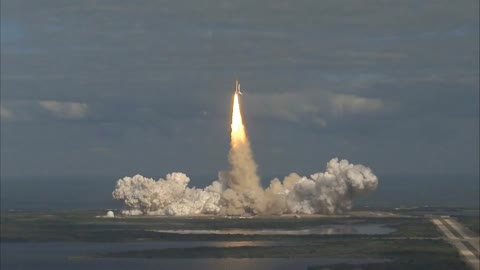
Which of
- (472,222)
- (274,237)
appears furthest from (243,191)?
(472,222)

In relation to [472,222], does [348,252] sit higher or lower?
lower

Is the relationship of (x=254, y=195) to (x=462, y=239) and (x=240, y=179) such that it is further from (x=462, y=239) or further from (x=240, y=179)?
(x=462, y=239)

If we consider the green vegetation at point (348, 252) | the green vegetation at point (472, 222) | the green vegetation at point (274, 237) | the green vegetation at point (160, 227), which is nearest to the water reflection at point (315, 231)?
the green vegetation at point (160, 227)

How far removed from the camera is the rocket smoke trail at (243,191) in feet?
603

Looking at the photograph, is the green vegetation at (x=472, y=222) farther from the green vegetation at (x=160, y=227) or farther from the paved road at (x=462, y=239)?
the green vegetation at (x=160, y=227)

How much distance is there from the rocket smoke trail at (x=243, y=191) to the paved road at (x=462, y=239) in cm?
1264

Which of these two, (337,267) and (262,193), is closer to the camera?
(337,267)

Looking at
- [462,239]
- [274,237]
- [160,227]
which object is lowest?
[462,239]

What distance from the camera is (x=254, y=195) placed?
18450 cm

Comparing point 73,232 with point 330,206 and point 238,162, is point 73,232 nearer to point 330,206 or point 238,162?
point 238,162

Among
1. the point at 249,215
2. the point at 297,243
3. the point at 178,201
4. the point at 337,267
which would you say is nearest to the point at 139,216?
the point at 178,201

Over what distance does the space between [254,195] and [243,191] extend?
5.79 feet

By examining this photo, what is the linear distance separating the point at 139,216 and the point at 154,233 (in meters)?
26.7

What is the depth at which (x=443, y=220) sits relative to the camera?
190m
